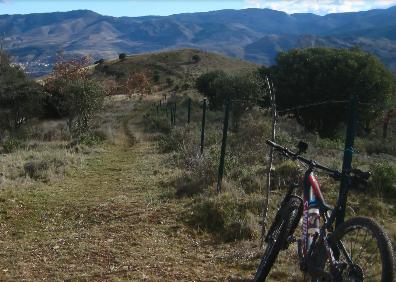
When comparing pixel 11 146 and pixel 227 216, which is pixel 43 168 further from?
pixel 227 216

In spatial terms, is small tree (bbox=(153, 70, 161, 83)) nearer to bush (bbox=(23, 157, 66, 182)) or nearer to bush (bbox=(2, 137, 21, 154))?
bush (bbox=(2, 137, 21, 154))

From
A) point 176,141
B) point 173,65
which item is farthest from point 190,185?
point 173,65

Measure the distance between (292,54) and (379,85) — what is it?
16.9ft

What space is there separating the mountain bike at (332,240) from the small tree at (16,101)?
987 inches

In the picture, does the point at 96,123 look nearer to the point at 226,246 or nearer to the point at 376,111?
the point at 376,111

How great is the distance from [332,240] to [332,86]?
2226cm

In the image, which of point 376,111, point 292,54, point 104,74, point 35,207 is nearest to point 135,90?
point 104,74

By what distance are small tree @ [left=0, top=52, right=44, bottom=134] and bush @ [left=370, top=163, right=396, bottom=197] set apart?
22335 millimetres

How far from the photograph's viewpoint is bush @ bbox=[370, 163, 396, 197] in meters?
9.35

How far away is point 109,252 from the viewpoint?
700cm

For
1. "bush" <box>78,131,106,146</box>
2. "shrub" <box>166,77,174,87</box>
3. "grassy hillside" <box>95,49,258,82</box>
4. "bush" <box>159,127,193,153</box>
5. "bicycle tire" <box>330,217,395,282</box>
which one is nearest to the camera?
"bicycle tire" <box>330,217,395,282</box>

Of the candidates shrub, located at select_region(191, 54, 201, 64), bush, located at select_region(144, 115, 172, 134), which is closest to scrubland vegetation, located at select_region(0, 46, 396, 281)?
bush, located at select_region(144, 115, 172, 134)

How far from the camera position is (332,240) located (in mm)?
4098

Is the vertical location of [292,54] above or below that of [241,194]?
above
